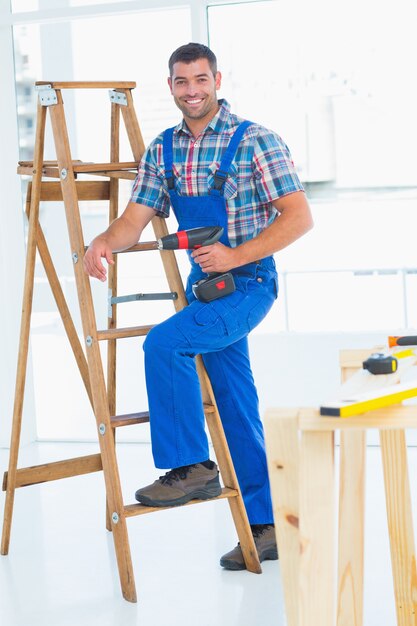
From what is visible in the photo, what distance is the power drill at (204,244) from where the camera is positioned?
2984 millimetres

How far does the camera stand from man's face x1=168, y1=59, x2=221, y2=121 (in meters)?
3.14

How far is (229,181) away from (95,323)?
2.04 ft

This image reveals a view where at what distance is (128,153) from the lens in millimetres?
5008

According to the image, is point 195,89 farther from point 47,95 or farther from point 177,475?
point 177,475

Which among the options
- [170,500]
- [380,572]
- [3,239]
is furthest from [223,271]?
[3,239]

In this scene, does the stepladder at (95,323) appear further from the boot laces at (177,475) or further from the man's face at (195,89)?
the man's face at (195,89)

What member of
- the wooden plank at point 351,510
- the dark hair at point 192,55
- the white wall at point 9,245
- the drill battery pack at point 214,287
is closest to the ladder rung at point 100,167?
the dark hair at point 192,55

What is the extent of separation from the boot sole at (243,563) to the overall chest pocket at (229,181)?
1.18 metres

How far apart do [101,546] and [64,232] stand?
6.72 ft

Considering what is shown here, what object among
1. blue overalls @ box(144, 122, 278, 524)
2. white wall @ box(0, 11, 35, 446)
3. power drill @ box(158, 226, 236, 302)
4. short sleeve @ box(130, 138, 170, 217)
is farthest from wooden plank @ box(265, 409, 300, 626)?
white wall @ box(0, 11, 35, 446)

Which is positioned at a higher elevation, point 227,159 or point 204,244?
point 227,159

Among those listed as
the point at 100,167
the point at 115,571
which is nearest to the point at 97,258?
the point at 100,167

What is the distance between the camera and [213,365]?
3264 millimetres

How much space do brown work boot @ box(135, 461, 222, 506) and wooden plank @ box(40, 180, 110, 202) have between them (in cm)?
104
